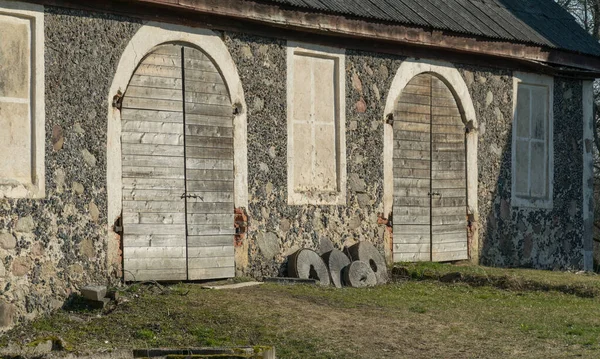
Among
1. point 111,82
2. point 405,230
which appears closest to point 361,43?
point 405,230

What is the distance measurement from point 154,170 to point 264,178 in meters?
1.59

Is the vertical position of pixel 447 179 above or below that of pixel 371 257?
above

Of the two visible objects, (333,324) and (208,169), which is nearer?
(333,324)

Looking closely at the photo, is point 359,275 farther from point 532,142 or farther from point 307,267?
point 532,142

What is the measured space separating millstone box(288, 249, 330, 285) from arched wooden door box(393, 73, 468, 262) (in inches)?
67.1

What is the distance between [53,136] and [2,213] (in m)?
0.97

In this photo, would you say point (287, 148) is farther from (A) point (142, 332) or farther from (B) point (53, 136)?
(A) point (142, 332)

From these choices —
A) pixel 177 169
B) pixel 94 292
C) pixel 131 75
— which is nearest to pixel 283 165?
pixel 177 169

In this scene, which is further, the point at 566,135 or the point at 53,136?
the point at 566,135

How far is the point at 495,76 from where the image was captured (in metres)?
16.2

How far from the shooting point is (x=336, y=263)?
13.6 meters

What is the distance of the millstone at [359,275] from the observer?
1353 centimetres

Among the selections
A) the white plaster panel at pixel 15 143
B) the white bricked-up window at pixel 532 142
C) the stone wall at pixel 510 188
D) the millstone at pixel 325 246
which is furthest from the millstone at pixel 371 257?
the white plaster panel at pixel 15 143

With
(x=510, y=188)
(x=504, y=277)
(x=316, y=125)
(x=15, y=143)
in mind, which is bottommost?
(x=504, y=277)
